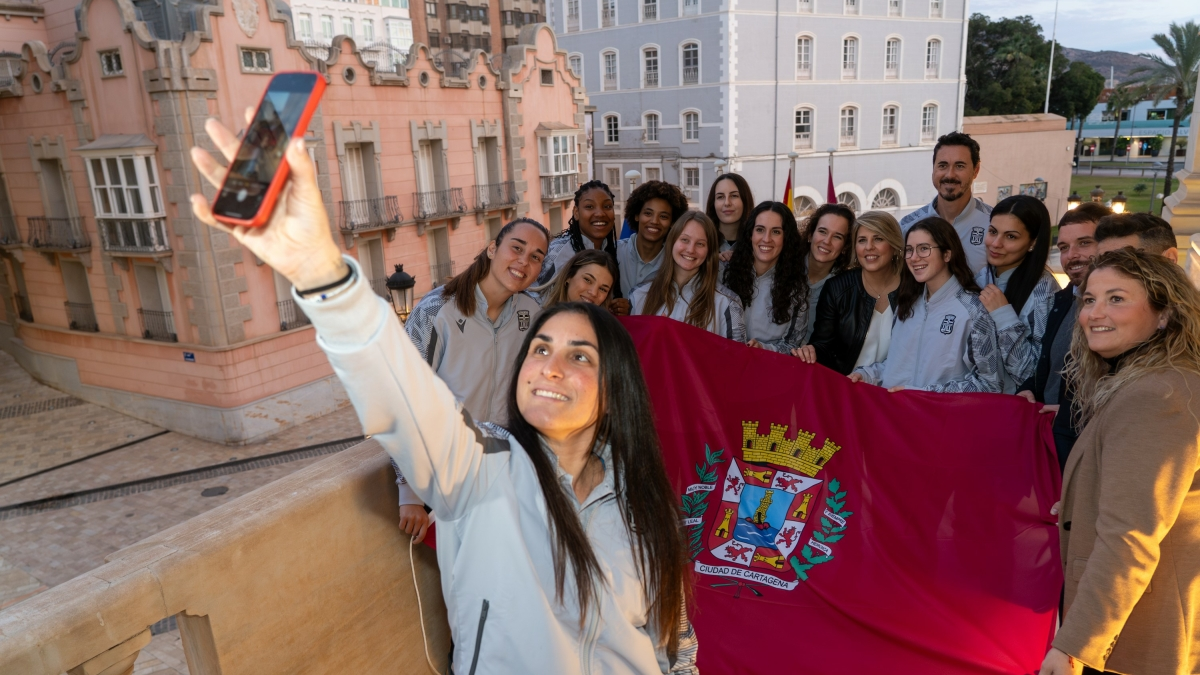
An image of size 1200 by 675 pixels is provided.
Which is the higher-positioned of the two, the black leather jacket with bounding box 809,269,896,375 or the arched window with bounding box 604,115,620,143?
the arched window with bounding box 604,115,620,143

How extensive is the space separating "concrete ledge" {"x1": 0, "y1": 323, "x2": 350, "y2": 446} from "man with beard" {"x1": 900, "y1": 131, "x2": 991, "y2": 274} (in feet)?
52.4

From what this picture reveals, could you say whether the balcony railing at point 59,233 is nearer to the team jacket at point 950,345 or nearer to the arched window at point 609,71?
the team jacket at point 950,345

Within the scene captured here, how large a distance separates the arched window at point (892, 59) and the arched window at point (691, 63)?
30.1ft

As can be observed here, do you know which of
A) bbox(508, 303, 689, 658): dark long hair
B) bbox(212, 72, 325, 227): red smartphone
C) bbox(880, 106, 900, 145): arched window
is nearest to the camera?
bbox(212, 72, 325, 227): red smartphone

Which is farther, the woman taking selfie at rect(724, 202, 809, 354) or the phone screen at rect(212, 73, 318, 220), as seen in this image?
the woman taking selfie at rect(724, 202, 809, 354)

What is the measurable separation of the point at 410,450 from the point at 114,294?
778 inches

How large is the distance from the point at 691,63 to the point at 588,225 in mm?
28137

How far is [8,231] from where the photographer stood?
19.8m

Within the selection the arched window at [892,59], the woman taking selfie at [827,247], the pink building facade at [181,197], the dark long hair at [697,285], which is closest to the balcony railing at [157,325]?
the pink building facade at [181,197]

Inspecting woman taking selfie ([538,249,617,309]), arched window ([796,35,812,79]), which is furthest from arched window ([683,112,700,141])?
woman taking selfie ([538,249,617,309])

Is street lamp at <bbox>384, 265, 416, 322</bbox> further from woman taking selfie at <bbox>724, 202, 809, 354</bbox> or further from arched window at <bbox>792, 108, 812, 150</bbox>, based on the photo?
arched window at <bbox>792, 108, 812, 150</bbox>

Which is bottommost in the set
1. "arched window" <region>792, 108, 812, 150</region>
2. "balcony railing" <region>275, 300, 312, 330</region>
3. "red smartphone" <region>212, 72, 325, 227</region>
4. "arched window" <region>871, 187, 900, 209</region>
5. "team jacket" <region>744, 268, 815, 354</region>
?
"balcony railing" <region>275, 300, 312, 330</region>

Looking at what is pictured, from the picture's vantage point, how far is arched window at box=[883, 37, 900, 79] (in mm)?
33875

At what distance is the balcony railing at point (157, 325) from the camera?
17406 millimetres
